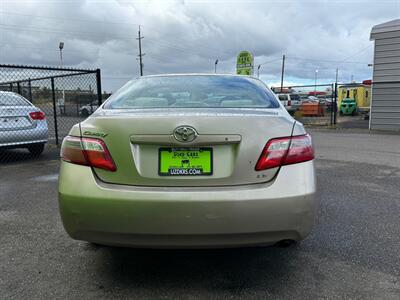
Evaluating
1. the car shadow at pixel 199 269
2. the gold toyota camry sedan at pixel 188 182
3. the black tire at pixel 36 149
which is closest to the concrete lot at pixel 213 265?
the car shadow at pixel 199 269

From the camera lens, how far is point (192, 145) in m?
2.34

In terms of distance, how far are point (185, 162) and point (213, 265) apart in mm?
1060

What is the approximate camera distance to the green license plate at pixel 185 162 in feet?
7.76

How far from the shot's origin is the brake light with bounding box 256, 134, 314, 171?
2391 millimetres

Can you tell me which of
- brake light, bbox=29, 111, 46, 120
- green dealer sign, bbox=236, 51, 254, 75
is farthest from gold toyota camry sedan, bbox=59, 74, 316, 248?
green dealer sign, bbox=236, 51, 254, 75

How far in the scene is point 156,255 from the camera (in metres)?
3.20

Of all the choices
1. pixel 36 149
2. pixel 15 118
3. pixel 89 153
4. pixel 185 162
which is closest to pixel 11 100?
pixel 15 118

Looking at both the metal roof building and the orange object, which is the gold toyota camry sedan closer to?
the metal roof building

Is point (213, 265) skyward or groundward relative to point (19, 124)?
groundward

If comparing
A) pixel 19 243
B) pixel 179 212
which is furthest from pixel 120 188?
pixel 19 243

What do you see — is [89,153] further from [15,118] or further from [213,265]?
[15,118]

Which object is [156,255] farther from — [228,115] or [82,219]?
[228,115]

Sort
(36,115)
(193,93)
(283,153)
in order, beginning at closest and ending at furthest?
(283,153)
(193,93)
(36,115)

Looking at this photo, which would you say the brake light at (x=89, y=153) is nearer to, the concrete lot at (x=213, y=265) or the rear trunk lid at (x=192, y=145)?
the rear trunk lid at (x=192, y=145)
